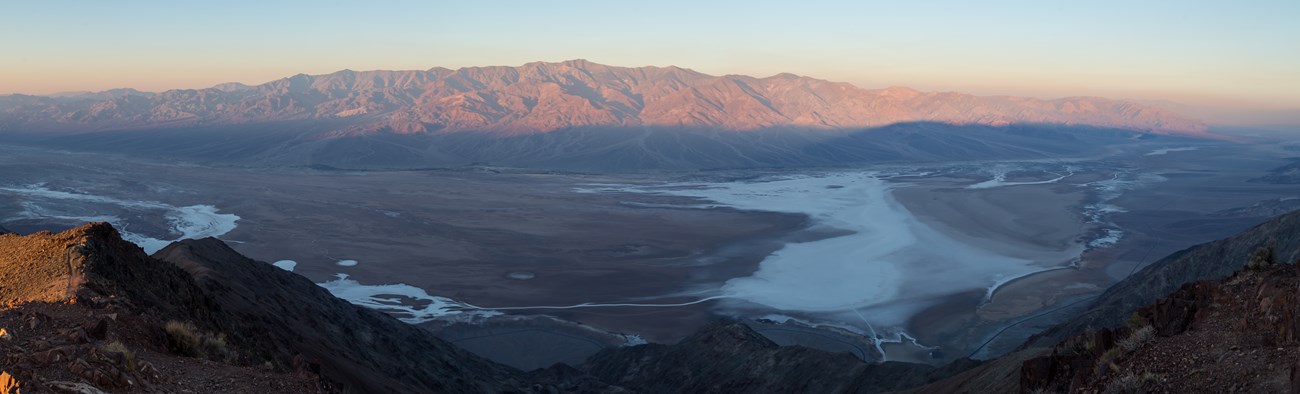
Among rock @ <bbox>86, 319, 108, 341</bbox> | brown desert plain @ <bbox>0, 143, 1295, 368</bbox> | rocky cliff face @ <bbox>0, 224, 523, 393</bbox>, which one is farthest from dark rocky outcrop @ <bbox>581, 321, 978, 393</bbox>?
rock @ <bbox>86, 319, 108, 341</bbox>

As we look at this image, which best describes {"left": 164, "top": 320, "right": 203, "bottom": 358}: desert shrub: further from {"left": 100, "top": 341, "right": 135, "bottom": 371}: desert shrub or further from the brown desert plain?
the brown desert plain

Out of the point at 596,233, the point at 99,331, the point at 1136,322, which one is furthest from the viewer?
the point at 596,233

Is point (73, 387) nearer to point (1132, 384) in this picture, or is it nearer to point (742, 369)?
point (1132, 384)

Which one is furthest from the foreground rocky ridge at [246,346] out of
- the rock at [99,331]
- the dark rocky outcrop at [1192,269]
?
the dark rocky outcrop at [1192,269]

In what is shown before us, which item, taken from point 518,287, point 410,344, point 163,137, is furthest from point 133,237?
point 163,137

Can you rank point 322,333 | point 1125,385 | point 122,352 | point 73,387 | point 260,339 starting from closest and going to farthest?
point 73,387 → point 122,352 → point 1125,385 → point 260,339 → point 322,333

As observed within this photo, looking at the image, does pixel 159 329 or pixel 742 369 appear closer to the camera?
pixel 159 329

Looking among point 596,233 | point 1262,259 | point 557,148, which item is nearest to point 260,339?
point 1262,259
